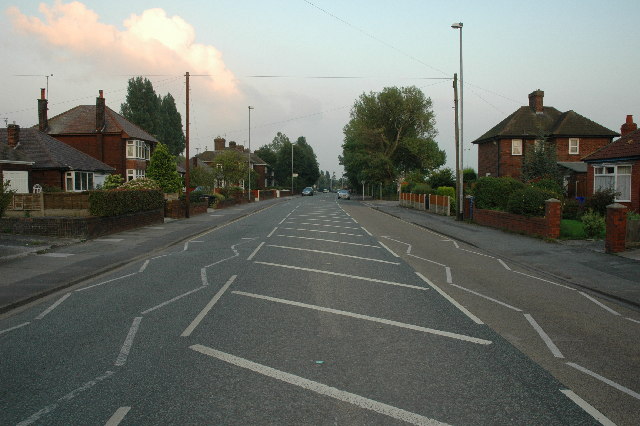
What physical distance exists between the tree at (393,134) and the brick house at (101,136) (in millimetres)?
30579

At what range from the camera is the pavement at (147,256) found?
10.8 m

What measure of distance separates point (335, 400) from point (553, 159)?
37.5 metres

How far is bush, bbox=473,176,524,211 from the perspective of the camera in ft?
90.2

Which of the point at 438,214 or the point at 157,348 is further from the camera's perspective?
the point at 438,214

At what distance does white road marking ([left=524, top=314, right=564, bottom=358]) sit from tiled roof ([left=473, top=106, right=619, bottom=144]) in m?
42.1

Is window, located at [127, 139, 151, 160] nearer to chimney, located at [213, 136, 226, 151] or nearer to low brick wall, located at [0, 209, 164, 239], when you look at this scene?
low brick wall, located at [0, 209, 164, 239]

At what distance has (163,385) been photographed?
204 inches

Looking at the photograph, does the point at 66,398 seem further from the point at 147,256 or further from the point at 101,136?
the point at 101,136

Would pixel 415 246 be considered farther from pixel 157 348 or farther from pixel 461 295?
pixel 157 348

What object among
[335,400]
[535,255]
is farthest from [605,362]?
[535,255]

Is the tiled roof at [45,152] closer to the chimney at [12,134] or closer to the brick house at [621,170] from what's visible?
the chimney at [12,134]

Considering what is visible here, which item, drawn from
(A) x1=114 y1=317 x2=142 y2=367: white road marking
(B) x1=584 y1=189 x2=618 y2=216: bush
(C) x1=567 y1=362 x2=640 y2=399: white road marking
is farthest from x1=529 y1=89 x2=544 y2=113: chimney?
(A) x1=114 y1=317 x2=142 y2=367: white road marking

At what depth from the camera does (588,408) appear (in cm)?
469

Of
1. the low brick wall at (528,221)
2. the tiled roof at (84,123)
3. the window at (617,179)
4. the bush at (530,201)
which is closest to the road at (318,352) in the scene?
the low brick wall at (528,221)
